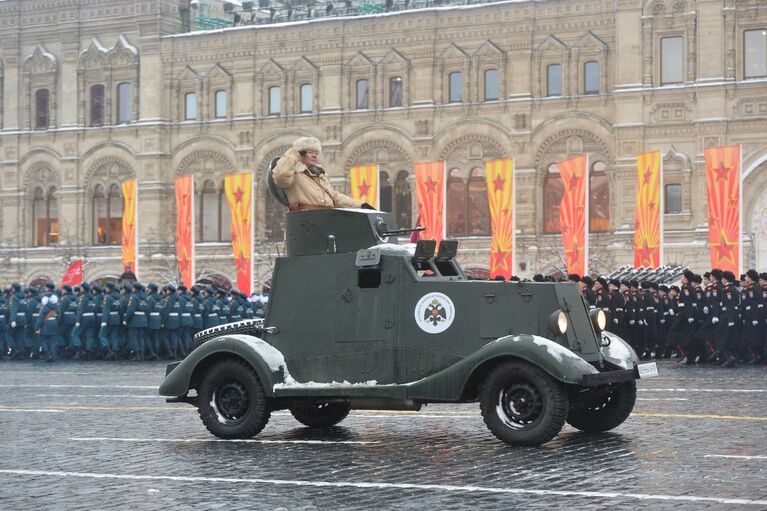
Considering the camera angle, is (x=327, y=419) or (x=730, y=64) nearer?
(x=327, y=419)

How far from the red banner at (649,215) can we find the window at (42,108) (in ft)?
89.4

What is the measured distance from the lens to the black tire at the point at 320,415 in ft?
46.8

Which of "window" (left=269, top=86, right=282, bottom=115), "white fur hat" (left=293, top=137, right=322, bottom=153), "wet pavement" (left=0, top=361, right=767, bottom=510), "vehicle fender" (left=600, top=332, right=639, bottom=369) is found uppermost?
"window" (left=269, top=86, right=282, bottom=115)

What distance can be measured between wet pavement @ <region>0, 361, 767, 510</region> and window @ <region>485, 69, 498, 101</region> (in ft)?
105

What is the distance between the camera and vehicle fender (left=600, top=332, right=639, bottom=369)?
13055 millimetres

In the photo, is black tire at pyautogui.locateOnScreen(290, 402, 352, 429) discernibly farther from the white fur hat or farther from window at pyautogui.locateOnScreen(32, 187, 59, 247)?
window at pyautogui.locateOnScreen(32, 187, 59, 247)

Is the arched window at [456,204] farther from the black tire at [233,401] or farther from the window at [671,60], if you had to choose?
the black tire at [233,401]

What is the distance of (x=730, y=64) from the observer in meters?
44.7

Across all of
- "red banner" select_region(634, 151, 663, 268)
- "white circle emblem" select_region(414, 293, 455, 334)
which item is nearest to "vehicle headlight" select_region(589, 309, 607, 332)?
"white circle emblem" select_region(414, 293, 455, 334)

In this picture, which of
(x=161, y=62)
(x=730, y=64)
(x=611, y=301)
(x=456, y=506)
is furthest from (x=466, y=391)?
(x=161, y=62)

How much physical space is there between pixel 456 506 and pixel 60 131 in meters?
48.1

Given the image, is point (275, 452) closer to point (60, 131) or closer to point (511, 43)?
point (511, 43)

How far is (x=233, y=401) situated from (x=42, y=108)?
1761 inches

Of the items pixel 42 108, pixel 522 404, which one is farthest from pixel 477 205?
pixel 522 404
